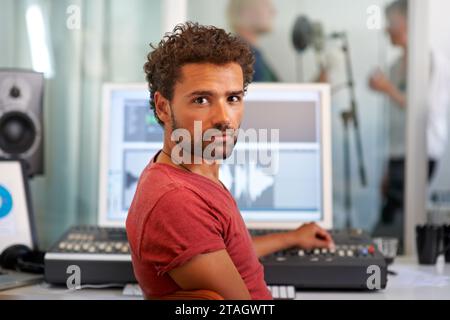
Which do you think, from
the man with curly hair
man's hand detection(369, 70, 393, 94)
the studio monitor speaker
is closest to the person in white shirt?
man's hand detection(369, 70, 393, 94)

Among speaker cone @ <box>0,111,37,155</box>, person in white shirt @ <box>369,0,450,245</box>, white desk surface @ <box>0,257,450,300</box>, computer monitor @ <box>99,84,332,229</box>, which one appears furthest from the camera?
person in white shirt @ <box>369,0,450,245</box>

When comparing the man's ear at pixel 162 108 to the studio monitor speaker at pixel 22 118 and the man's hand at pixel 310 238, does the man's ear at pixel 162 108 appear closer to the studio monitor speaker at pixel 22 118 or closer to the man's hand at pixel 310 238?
the man's hand at pixel 310 238

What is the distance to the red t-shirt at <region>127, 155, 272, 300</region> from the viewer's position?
96 cm

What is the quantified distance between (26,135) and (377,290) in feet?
3.21

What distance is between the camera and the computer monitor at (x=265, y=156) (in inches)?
70.7

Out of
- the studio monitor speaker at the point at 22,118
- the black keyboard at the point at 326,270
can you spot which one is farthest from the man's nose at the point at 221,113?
the studio monitor speaker at the point at 22,118

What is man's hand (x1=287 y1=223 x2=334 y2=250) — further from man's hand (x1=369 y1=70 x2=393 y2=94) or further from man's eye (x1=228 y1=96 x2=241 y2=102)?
man's hand (x1=369 y1=70 x2=393 y2=94)

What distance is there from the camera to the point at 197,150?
1.05 m

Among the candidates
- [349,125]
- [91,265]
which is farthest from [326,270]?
[349,125]

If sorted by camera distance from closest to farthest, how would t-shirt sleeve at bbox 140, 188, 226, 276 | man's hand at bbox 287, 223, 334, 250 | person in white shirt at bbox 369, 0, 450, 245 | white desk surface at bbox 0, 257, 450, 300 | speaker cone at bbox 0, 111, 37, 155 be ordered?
t-shirt sleeve at bbox 140, 188, 226, 276
white desk surface at bbox 0, 257, 450, 300
man's hand at bbox 287, 223, 334, 250
speaker cone at bbox 0, 111, 37, 155
person in white shirt at bbox 369, 0, 450, 245

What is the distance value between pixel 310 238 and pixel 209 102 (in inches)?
25.9

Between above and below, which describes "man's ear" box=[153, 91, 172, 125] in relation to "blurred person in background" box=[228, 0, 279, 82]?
below

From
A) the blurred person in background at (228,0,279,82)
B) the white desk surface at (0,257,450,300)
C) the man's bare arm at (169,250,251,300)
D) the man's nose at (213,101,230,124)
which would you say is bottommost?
the white desk surface at (0,257,450,300)

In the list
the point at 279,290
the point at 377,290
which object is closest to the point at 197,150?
the point at 279,290
